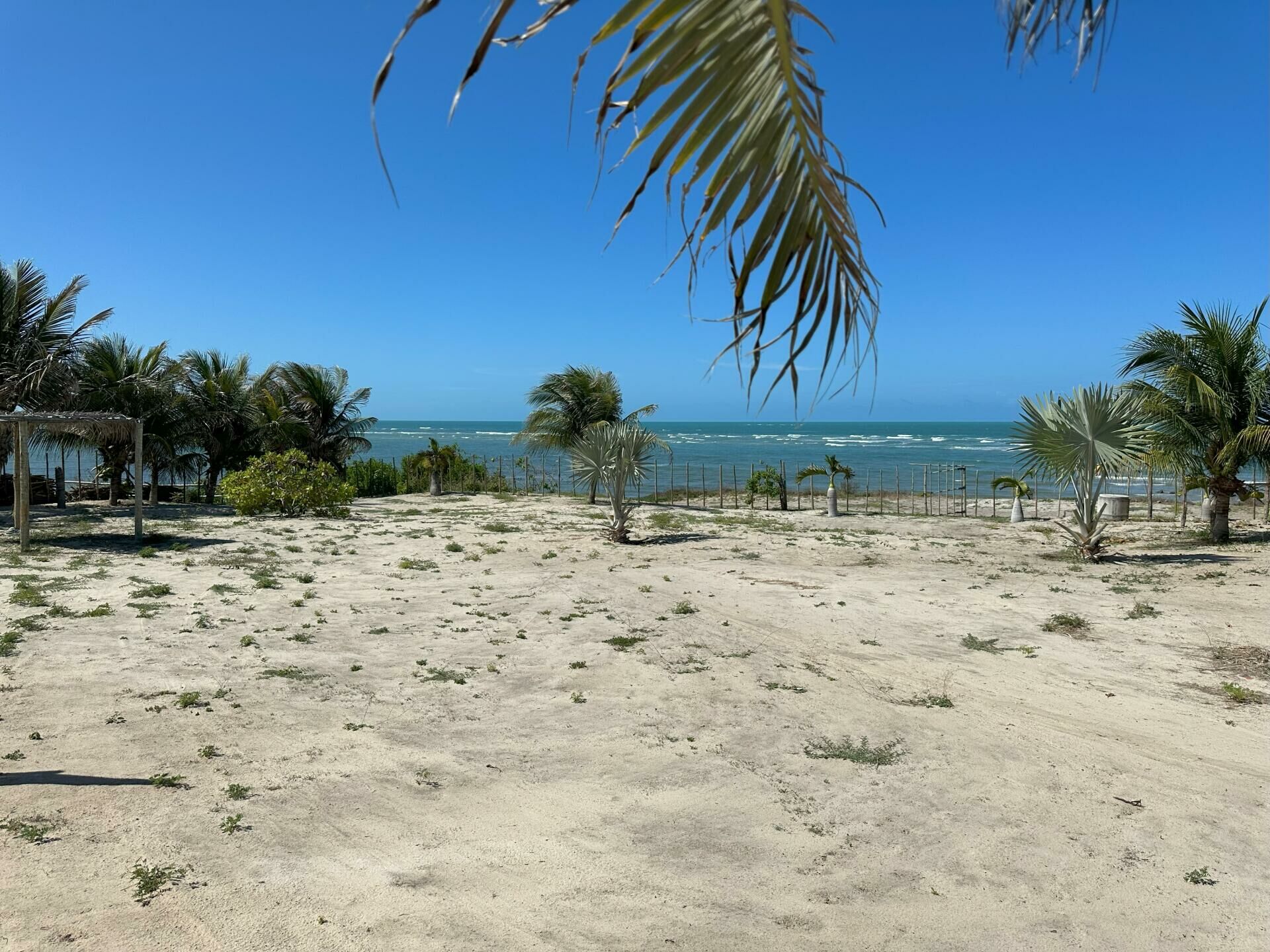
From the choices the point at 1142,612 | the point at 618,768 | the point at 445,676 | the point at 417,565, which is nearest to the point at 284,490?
the point at 417,565

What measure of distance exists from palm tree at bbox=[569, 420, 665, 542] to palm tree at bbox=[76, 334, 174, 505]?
11246 mm

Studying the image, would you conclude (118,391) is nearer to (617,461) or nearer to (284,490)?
(284,490)

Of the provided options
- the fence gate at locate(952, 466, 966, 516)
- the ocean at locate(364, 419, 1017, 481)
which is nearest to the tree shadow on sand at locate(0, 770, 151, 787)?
the fence gate at locate(952, 466, 966, 516)

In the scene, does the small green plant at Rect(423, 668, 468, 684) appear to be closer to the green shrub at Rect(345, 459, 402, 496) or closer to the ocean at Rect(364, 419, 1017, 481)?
the green shrub at Rect(345, 459, 402, 496)

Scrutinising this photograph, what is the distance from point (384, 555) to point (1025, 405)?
10.6 m

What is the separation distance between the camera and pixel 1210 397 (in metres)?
14.1

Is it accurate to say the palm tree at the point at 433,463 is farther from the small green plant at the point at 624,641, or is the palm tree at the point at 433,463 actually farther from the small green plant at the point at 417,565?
the small green plant at the point at 624,641

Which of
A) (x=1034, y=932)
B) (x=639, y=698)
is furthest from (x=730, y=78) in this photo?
(x=639, y=698)

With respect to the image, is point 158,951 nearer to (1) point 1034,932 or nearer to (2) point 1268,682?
(1) point 1034,932

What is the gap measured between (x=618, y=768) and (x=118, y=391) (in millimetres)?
19385

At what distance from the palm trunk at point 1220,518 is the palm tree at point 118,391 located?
74.7 feet

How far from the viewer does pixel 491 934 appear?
3.32 meters

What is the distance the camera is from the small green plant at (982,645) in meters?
8.05

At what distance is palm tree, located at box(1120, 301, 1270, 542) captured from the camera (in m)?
14.1
